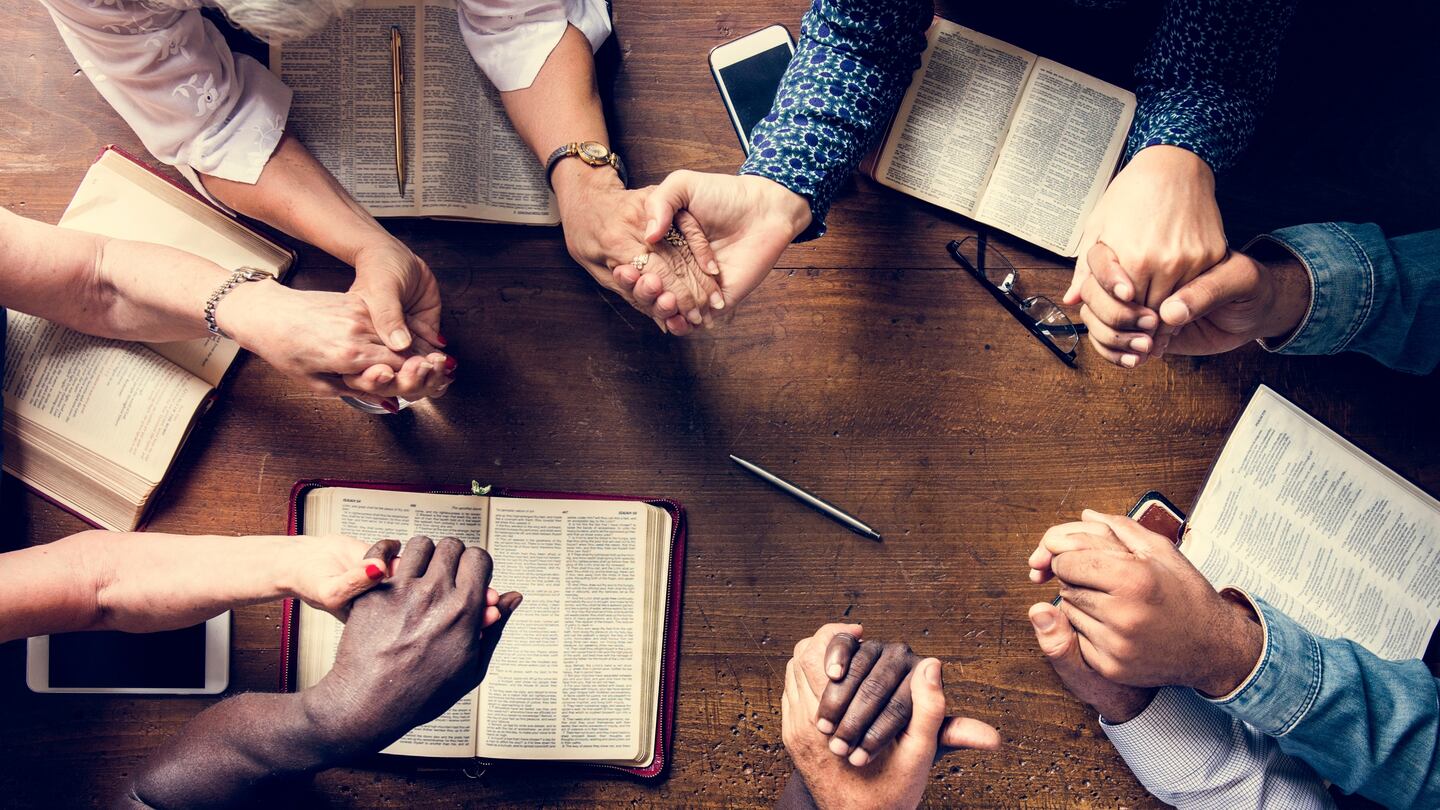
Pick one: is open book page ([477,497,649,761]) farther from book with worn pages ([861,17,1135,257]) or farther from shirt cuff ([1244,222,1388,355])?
shirt cuff ([1244,222,1388,355])

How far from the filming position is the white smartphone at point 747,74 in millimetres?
1647

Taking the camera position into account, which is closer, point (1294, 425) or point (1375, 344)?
point (1375, 344)

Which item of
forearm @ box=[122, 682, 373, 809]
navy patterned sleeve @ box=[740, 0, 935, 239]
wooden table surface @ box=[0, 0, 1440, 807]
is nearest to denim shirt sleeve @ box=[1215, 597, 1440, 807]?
wooden table surface @ box=[0, 0, 1440, 807]

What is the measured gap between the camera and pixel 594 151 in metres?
1.49

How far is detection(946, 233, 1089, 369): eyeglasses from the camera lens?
5.31 ft

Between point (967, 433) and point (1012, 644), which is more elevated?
point (967, 433)

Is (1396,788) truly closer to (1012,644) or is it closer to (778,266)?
(1012,644)

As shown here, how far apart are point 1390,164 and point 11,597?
255 cm

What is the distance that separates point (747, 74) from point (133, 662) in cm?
160

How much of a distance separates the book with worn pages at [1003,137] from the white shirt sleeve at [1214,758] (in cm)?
85

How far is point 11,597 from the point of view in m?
1.38

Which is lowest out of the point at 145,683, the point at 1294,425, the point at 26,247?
the point at 145,683

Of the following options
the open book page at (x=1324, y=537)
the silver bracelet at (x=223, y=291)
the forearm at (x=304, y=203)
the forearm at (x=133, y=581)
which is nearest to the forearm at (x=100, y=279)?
the silver bracelet at (x=223, y=291)

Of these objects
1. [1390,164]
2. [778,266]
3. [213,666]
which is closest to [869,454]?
[778,266]
